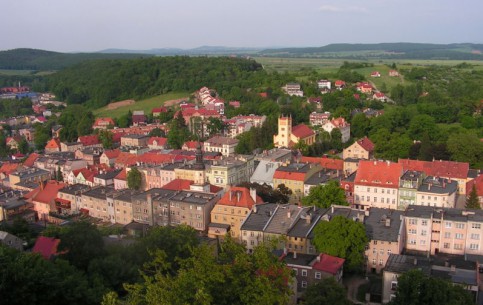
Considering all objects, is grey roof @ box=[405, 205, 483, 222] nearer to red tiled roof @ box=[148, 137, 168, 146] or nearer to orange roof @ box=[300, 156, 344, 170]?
orange roof @ box=[300, 156, 344, 170]

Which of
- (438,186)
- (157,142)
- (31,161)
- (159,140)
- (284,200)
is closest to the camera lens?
(438,186)

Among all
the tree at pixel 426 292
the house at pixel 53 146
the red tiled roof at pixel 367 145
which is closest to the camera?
the tree at pixel 426 292

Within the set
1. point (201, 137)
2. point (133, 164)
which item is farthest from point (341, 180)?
point (201, 137)

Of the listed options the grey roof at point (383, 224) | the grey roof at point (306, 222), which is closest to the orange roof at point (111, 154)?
the grey roof at point (306, 222)

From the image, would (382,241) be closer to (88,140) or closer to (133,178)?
(133,178)

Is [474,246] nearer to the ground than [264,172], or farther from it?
nearer to the ground

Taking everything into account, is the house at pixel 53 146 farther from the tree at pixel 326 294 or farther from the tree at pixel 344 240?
the tree at pixel 326 294

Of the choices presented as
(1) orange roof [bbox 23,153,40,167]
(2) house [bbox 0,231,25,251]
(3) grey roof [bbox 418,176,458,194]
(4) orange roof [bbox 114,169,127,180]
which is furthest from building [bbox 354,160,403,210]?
(1) orange roof [bbox 23,153,40,167]

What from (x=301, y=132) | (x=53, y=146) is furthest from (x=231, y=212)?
(x=53, y=146)
